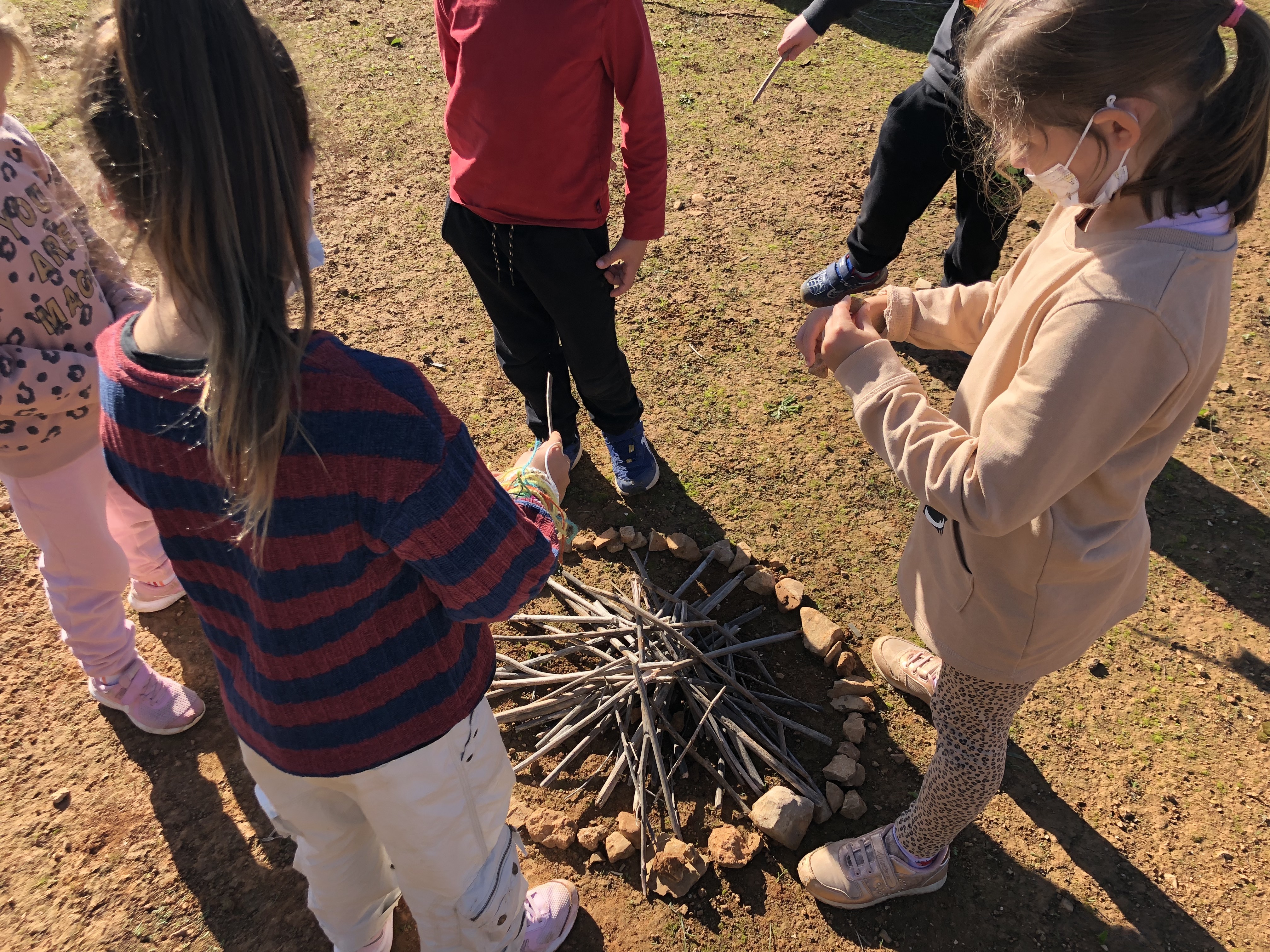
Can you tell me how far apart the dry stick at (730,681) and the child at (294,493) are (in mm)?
1044

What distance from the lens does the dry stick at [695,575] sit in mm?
3014

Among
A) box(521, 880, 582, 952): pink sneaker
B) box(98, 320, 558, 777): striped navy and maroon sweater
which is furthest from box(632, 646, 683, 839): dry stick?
box(98, 320, 558, 777): striped navy and maroon sweater

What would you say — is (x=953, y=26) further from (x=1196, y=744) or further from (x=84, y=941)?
(x=84, y=941)

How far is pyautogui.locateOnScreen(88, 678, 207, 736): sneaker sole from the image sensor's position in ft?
9.11

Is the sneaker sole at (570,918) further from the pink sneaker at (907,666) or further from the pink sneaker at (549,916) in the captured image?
the pink sneaker at (907,666)

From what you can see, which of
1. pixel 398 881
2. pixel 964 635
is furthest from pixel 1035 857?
pixel 398 881

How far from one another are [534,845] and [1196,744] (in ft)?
7.05

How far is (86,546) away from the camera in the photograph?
8.02 ft

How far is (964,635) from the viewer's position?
72.9 inches

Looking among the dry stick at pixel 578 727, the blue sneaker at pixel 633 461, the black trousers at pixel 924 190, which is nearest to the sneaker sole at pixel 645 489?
the blue sneaker at pixel 633 461

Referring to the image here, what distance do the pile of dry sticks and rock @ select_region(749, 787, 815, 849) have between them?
0.23 ft

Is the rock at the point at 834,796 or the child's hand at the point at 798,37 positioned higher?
the child's hand at the point at 798,37

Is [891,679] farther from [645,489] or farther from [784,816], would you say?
[645,489]

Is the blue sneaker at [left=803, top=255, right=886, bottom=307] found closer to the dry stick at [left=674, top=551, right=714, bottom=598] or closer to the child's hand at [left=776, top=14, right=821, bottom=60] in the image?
the child's hand at [left=776, top=14, right=821, bottom=60]
